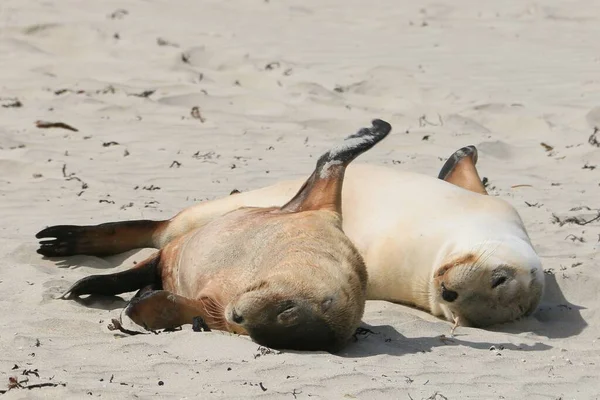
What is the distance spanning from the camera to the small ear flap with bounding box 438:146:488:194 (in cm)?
667

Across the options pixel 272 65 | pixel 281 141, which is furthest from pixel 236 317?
pixel 272 65

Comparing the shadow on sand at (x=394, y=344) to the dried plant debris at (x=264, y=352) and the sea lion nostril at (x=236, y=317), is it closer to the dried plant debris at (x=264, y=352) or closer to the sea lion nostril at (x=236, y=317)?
the dried plant debris at (x=264, y=352)

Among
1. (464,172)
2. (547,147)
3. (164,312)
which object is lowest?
(547,147)

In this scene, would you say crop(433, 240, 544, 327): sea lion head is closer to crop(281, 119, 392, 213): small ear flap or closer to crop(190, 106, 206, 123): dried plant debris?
crop(281, 119, 392, 213): small ear flap

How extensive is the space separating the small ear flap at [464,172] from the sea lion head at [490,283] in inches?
48.6

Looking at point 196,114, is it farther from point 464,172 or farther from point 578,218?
point 578,218

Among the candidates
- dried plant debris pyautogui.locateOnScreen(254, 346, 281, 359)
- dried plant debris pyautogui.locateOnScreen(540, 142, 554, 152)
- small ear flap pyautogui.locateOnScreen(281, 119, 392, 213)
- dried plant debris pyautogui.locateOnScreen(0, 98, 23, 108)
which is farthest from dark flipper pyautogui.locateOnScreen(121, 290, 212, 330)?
dried plant debris pyautogui.locateOnScreen(0, 98, 23, 108)

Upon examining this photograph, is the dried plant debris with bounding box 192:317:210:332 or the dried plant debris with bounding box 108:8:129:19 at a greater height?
the dried plant debris with bounding box 192:317:210:332

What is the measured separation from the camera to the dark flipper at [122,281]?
5609mm

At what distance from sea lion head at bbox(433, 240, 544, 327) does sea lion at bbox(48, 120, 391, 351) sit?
52 centimetres

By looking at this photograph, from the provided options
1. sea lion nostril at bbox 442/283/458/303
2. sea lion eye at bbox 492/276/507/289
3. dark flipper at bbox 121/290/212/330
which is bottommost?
dark flipper at bbox 121/290/212/330

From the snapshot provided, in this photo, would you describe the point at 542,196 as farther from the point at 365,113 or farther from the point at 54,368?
the point at 54,368

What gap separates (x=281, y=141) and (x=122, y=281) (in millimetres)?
3550

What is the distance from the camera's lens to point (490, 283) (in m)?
5.21
